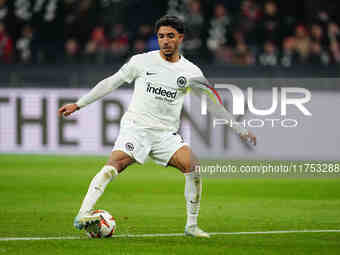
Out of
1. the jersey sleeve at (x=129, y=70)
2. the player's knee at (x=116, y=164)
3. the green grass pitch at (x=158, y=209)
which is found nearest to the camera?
the green grass pitch at (x=158, y=209)

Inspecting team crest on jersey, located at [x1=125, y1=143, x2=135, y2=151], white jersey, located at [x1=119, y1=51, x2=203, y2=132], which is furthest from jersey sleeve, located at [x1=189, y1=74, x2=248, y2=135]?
team crest on jersey, located at [x1=125, y1=143, x2=135, y2=151]

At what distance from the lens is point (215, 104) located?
8.57 m

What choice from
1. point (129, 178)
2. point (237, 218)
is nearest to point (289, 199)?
point (237, 218)

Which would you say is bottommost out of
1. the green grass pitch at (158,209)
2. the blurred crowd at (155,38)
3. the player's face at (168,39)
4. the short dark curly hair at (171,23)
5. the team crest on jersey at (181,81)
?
the green grass pitch at (158,209)

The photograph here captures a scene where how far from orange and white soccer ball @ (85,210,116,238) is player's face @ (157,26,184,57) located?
5.39 ft

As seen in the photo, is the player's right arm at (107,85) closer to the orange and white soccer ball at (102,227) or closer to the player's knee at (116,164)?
the player's knee at (116,164)

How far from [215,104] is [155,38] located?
10331 mm

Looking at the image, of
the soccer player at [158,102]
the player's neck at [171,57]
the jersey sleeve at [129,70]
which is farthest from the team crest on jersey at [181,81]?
the jersey sleeve at [129,70]

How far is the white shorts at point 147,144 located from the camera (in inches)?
324

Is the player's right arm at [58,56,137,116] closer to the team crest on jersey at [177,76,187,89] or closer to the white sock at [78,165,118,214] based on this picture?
the team crest on jersey at [177,76,187,89]

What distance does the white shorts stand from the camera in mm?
8219

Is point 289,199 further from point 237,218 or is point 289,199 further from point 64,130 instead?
point 64,130

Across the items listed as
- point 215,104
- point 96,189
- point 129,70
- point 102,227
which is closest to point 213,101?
point 215,104

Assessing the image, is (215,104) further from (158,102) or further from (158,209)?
(158,209)
